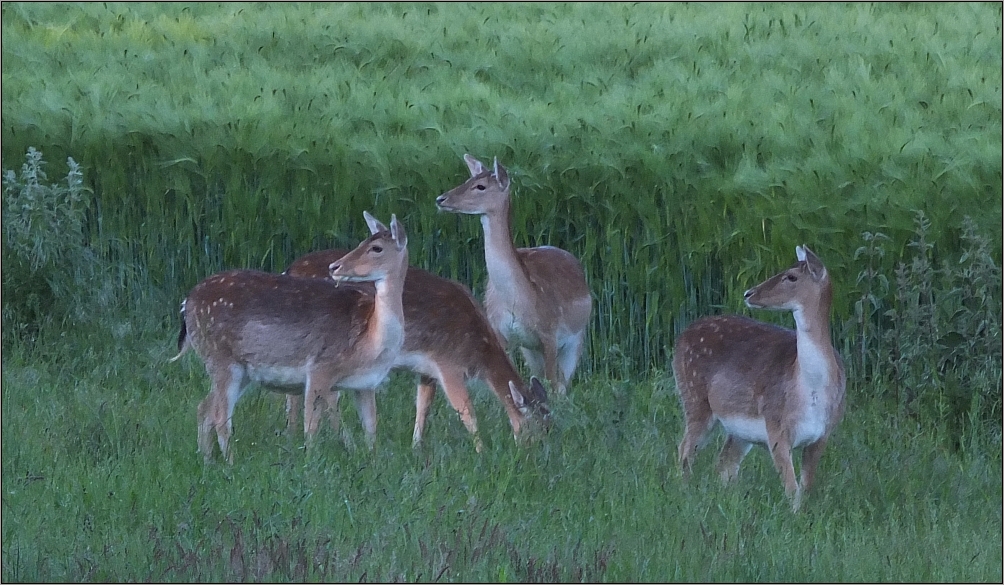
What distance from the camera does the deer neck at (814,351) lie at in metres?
6.56

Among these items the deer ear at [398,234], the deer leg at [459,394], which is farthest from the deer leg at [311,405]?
the deer ear at [398,234]

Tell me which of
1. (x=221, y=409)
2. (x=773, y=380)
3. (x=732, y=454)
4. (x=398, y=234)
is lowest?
(x=732, y=454)

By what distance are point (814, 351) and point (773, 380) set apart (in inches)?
10.4

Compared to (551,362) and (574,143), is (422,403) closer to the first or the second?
(551,362)

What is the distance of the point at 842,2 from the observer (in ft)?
45.3

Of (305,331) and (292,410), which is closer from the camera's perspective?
(305,331)

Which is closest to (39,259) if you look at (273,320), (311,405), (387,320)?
(273,320)

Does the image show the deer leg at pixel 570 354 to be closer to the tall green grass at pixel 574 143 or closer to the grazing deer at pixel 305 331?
the tall green grass at pixel 574 143

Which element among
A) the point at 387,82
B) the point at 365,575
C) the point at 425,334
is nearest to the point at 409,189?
the point at 387,82

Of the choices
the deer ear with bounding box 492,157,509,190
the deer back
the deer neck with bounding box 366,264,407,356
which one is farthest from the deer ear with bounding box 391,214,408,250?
the deer ear with bounding box 492,157,509,190

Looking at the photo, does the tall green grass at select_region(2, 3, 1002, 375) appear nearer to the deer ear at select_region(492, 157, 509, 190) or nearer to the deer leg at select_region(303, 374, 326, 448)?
the deer ear at select_region(492, 157, 509, 190)

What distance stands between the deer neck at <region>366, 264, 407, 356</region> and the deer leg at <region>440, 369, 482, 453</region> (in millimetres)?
358

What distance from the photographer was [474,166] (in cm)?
883

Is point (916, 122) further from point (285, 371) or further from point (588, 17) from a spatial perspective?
point (285, 371)
